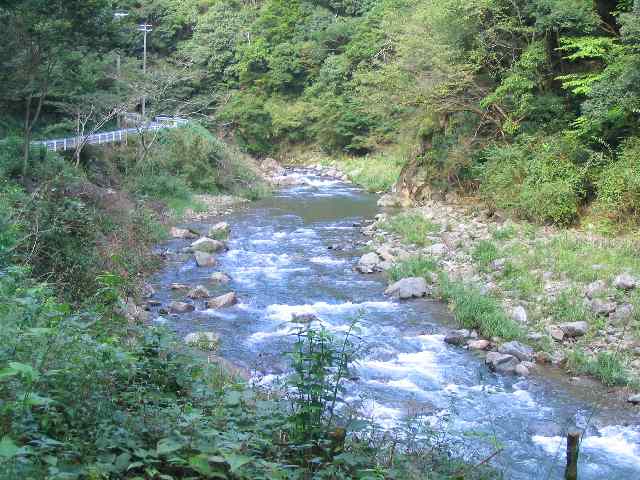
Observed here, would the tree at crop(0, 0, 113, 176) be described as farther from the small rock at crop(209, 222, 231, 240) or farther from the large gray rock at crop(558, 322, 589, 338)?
the large gray rock at crop(558, 322, 589, 338)

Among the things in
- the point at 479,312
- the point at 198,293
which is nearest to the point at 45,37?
the point at 198,293

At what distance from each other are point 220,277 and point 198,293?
1.37 metres

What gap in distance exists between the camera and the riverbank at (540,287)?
9.31m

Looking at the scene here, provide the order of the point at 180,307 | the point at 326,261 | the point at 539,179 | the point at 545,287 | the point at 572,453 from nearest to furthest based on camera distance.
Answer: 1. the point at 572,453
2. the point at 180,307
3. the point at 545,287
4. the point at 539,179
5. the point at 326,261

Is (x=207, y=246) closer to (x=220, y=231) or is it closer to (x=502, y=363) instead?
(x=220, y=231)

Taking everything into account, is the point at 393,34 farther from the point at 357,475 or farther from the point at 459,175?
the point at 357,475

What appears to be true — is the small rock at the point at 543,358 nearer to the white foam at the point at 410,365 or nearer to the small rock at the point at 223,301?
the white foam at the point at 410,365

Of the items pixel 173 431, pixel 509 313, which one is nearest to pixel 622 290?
pixel 509 313

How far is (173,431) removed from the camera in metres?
3.64

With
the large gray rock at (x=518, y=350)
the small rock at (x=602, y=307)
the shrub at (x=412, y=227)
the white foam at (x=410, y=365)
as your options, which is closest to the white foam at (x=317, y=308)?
the white foam at (x=410, y=365)

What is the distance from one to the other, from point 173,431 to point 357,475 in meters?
1.21

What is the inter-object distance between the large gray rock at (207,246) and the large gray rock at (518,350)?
9.04 m

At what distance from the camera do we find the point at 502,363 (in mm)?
9031

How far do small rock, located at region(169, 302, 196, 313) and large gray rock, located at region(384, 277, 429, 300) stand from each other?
4059mm
